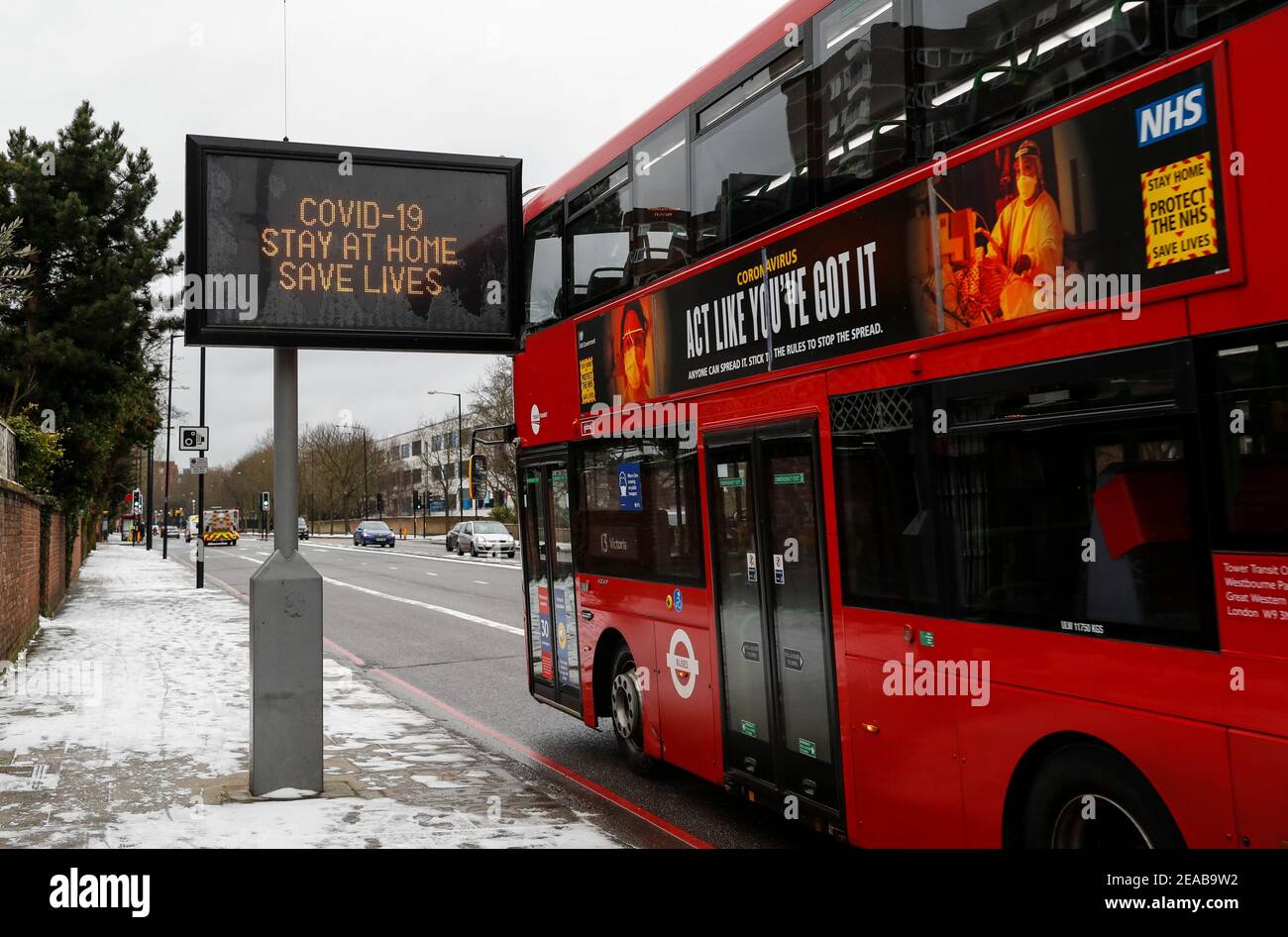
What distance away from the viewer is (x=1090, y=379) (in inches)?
150

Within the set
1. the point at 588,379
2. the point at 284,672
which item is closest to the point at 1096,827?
the point at 284,672

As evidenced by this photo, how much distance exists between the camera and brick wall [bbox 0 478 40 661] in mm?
12258

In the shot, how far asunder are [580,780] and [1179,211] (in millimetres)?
5727

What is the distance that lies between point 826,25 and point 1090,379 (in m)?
2.52

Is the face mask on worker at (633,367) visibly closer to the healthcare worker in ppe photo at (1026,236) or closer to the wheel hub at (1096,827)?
the healthcare worker in ppe photo at (1026,236)

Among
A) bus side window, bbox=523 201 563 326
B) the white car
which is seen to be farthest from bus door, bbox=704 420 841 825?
the white car

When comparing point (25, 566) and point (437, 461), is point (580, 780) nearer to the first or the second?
point (25, 566)

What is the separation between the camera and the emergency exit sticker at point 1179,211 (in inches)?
133

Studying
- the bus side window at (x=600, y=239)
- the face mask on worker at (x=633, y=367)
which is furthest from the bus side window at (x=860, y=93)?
the bus side window at (x=600, y=239)

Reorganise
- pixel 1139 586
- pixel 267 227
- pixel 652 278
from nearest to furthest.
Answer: pixel 1139 586
pixel 267 227
pixel 652 278

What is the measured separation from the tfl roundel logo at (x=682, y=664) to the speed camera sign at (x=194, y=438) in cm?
1758
